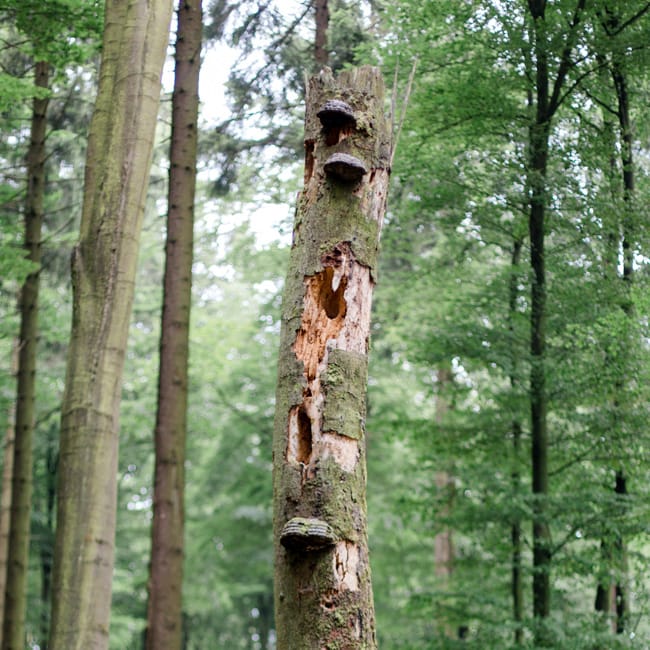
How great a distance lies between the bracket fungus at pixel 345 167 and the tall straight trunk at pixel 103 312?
194 centimetres

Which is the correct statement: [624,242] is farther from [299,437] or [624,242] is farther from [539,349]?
[299,437]

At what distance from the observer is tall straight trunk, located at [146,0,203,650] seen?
7734 millimetres

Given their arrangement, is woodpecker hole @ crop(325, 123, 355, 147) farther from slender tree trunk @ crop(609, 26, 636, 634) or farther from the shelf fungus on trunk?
slender tree trunk @ crop(609, 26, 636, 634)

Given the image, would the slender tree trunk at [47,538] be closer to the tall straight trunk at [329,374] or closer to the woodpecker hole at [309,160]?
the woodpecker hole at [309,160]

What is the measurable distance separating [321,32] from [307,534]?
33.1ft

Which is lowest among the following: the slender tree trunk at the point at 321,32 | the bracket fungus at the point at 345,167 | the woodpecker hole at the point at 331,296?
the woodpecker hole at the point at 331,296

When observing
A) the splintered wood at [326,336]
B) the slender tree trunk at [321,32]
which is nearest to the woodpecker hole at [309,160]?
the splintered wood at [326,336]

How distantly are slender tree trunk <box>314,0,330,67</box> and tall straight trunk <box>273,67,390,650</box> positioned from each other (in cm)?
760

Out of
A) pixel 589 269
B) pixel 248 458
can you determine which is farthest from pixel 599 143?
pixel 248 458

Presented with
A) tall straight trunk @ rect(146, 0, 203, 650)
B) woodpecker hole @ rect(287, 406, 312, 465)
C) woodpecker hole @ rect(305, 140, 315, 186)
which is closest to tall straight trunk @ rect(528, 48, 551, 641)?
tall straight trunk @ rect(146, 0, 203, 650)

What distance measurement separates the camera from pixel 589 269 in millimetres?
10344

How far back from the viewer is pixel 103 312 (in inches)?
238

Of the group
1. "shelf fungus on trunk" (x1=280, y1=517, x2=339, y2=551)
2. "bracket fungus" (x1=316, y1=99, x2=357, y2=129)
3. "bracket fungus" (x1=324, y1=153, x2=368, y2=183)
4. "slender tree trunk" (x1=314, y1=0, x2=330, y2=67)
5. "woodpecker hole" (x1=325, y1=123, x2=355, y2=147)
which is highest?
"slender tree trunk" (x1=314, y1=0, x2=330, y2=67)

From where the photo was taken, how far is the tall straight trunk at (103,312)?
18.7 feet
